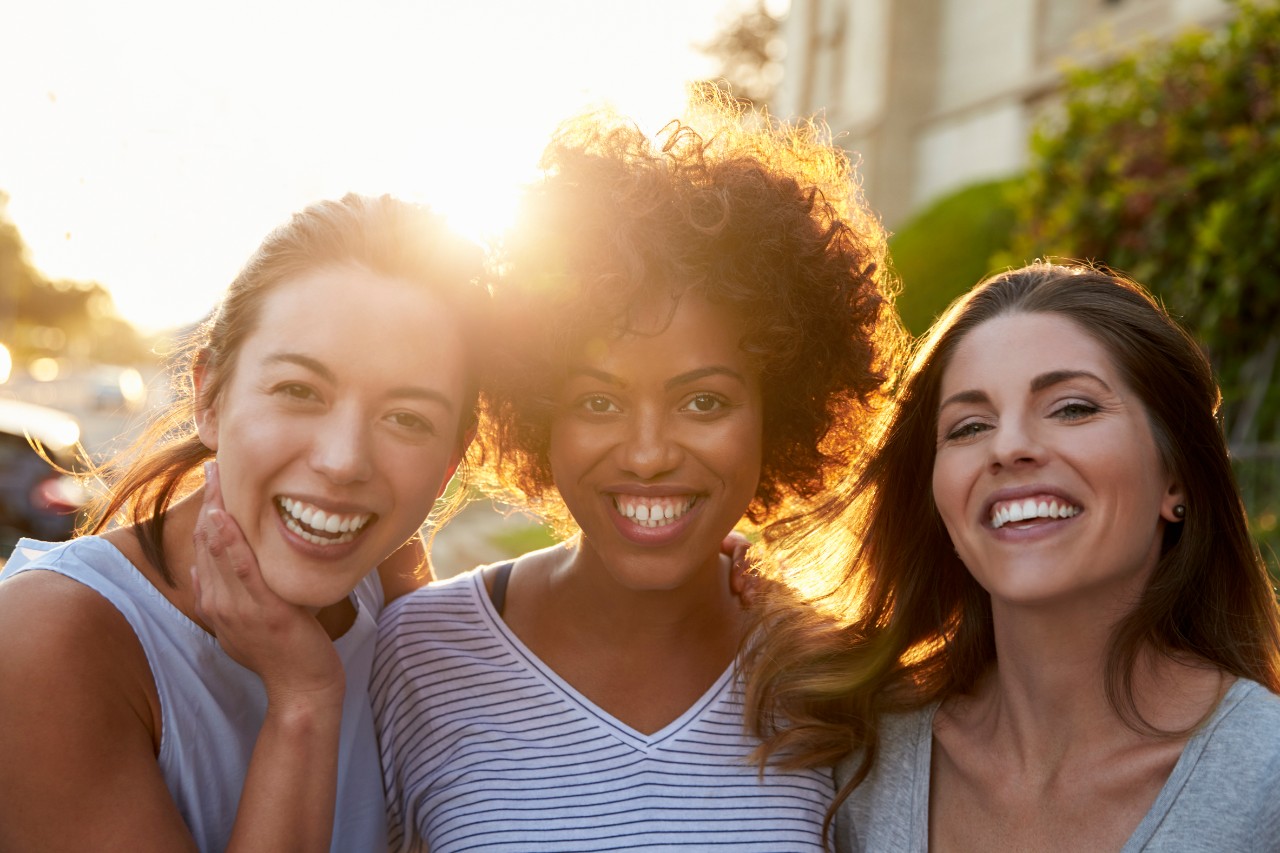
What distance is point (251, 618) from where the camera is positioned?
2.58 metres

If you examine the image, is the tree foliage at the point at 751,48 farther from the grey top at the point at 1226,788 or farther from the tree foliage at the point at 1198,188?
the grey top at the point at 1226,788

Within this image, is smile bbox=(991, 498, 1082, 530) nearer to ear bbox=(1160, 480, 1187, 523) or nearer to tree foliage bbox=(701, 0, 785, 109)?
ear bbox=(1160, 480, 1187, 523)

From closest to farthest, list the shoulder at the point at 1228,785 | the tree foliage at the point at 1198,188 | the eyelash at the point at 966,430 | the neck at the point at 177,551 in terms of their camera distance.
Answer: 1. the shoulder at the point at 1228,785
2. the neck at the point at 177,551
3. the eyelash at the point at 966,430
4. the tree foliage at the point at 1198,188

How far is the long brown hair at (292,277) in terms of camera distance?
8.91 ft

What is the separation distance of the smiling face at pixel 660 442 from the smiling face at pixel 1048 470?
516 mm

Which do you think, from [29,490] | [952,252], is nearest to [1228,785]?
[29,490]

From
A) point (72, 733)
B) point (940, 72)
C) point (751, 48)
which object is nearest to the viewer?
point (72, 733)

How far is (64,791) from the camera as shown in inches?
91.4

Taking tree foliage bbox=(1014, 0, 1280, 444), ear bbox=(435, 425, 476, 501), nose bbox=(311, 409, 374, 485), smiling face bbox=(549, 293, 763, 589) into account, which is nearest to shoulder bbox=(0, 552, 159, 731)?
nose bbox=(311, 409, 374, 485)

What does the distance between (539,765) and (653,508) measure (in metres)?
0.67

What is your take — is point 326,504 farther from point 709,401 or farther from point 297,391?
point 709,401

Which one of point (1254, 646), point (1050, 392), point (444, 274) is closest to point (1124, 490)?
point (1050, 392)

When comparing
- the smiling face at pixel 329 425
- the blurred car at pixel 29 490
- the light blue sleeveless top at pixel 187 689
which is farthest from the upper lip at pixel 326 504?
the blurred car at pixel 29 490

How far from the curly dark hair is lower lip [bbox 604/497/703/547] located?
336 mm
